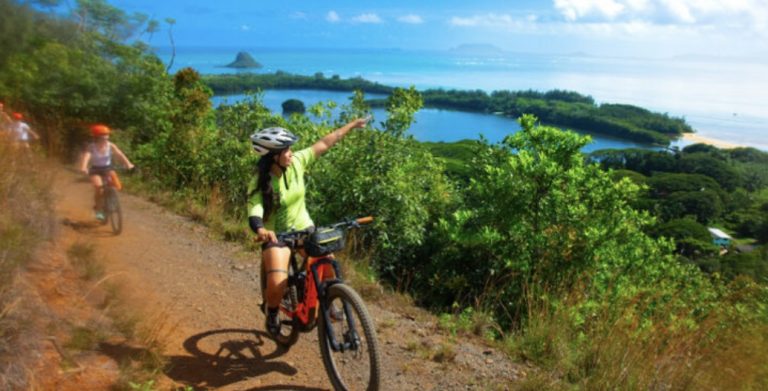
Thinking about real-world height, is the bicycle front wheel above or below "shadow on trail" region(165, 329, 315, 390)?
above

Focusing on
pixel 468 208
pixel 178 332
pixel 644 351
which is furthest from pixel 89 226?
pixel 644 351

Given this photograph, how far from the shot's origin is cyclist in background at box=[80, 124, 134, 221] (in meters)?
6.28

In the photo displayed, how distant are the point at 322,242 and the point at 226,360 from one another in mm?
1575

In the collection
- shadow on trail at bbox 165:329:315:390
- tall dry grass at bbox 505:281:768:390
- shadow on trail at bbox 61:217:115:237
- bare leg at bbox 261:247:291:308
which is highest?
bare leg at bbox 261:247:291:308

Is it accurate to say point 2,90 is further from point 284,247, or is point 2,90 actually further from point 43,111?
point 284,247

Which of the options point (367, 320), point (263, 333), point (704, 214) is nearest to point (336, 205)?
point (263, 333)

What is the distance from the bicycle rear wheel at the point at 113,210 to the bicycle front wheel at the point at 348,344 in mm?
4221

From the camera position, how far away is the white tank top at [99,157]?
6.35 m

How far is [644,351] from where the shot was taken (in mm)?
4086

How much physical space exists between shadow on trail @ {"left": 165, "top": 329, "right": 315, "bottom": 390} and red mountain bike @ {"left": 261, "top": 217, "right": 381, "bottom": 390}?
1.52 feet

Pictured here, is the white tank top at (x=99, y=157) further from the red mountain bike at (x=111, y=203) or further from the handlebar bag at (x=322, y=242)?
the handlebar bag at (x=322, y=242)

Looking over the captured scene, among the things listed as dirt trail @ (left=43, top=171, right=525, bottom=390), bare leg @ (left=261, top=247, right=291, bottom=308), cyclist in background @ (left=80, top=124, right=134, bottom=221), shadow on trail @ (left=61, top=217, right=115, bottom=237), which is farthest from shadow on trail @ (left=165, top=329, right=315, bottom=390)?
cyclist in background @ (left=80, top=124, right=134, bottom=221)

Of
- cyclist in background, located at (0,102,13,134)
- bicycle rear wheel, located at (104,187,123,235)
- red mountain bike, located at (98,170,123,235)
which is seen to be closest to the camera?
cyclist in background, located at (0,102,13,134)

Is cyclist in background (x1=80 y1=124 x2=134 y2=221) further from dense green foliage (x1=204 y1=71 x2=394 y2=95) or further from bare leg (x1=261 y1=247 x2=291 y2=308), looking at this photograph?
dense green foliage (x1=204 y1=71 x2=394 y2=95)
